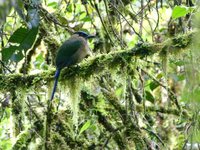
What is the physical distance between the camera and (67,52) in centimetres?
253

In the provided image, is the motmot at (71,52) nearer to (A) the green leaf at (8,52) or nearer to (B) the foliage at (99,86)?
(B) the foliage at (99,86)

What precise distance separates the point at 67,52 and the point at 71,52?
2cm

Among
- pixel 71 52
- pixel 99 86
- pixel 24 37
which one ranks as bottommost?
pixel 99 86

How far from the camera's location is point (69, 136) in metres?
3.09

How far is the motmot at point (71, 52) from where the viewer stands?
2404 millimetres

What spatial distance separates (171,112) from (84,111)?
25.5 inches

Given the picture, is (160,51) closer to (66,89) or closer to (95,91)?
(66,89)

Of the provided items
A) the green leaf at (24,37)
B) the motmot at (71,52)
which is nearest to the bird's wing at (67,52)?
the motmot at (71,52)

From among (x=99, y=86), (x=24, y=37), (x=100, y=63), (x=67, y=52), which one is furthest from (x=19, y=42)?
(x=99, y=86)

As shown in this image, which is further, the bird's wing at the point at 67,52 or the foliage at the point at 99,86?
the bird's wing at the point at 67,52

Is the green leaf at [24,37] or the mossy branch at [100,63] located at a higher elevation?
the green leaf at [24,37]

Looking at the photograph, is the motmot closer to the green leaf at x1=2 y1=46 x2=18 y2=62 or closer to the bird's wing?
the bird's wing

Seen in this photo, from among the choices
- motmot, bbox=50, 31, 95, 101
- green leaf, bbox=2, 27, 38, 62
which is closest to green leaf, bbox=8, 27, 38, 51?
green leaf, bbox=2, 27, 38, 62

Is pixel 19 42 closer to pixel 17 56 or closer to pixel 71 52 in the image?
pixel 17 56
